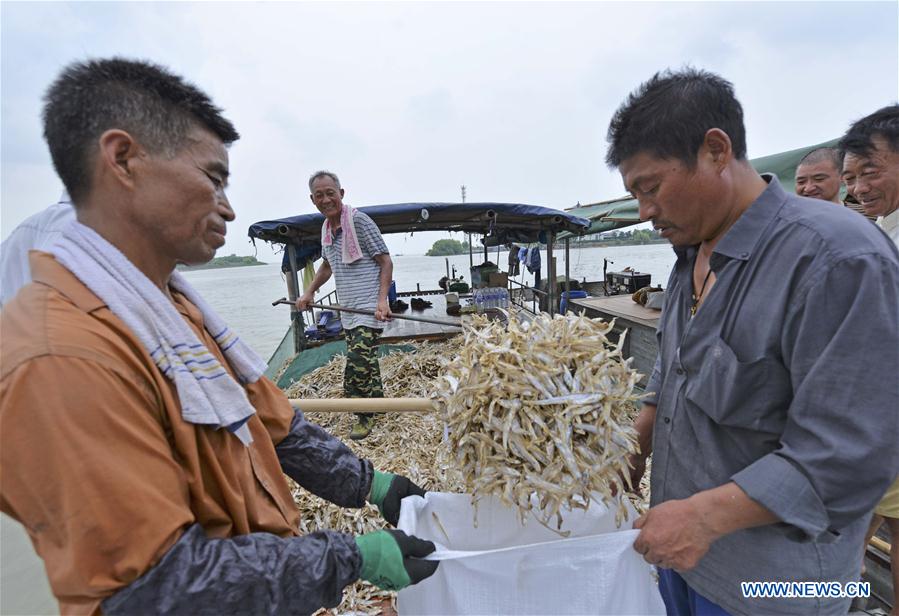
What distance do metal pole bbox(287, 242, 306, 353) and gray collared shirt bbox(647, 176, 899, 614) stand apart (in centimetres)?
683

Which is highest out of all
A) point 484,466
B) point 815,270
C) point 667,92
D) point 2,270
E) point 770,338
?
point 667,92

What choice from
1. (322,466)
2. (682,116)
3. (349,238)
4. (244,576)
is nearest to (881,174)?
(682,116)

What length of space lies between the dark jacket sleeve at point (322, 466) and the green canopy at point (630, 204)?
456 cm

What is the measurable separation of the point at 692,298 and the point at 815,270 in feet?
1.56

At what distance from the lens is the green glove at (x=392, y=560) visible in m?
1.21

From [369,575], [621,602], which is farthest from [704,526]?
[369,575]

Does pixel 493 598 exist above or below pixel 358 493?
below

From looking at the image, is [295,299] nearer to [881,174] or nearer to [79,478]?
[79,478]

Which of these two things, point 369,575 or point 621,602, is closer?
point 369,575

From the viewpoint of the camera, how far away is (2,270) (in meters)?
1.97

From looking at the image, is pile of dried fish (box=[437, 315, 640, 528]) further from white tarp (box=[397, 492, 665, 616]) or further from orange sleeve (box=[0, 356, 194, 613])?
orange sleeve (box=[0, 356, 194, 613])

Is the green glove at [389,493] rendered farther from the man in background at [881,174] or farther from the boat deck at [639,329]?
the boat deck at [639,329]

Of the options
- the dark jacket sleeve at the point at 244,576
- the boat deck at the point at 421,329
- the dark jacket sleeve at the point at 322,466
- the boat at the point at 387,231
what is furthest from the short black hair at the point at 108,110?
the boat deck at the point at 421,329

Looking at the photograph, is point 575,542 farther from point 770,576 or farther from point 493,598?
point 770,576
